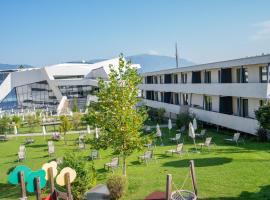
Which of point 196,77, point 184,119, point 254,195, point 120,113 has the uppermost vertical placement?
point 196,77

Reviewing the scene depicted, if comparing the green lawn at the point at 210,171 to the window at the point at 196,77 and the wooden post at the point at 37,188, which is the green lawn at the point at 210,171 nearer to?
the wooden post at the point at 37,188

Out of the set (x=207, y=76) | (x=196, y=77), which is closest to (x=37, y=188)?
(x=207, y=76)

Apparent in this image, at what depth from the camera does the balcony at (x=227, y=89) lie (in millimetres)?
27991

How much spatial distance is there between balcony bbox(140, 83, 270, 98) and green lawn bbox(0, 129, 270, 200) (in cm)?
360

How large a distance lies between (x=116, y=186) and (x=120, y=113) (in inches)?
140

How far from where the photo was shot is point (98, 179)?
1914cm

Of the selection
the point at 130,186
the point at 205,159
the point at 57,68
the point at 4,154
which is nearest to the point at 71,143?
the point at 4,154

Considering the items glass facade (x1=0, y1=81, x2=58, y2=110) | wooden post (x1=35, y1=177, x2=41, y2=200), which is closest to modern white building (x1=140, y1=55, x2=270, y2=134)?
wooden post (x1=35, y1=177, x2=41, y2=200)

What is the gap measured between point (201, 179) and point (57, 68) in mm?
71939

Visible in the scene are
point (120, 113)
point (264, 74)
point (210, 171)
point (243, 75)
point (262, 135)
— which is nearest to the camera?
point (120, 113)

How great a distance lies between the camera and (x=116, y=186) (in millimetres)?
15641

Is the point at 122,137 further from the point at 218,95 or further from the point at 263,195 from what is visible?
the point at 218,95

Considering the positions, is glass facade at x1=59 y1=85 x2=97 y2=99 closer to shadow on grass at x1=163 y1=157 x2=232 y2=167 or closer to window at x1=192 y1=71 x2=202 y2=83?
window at x1=192 y1=71 x2=202 y2=83

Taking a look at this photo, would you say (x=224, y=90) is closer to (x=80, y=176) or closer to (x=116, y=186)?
(x=116, y=186)
